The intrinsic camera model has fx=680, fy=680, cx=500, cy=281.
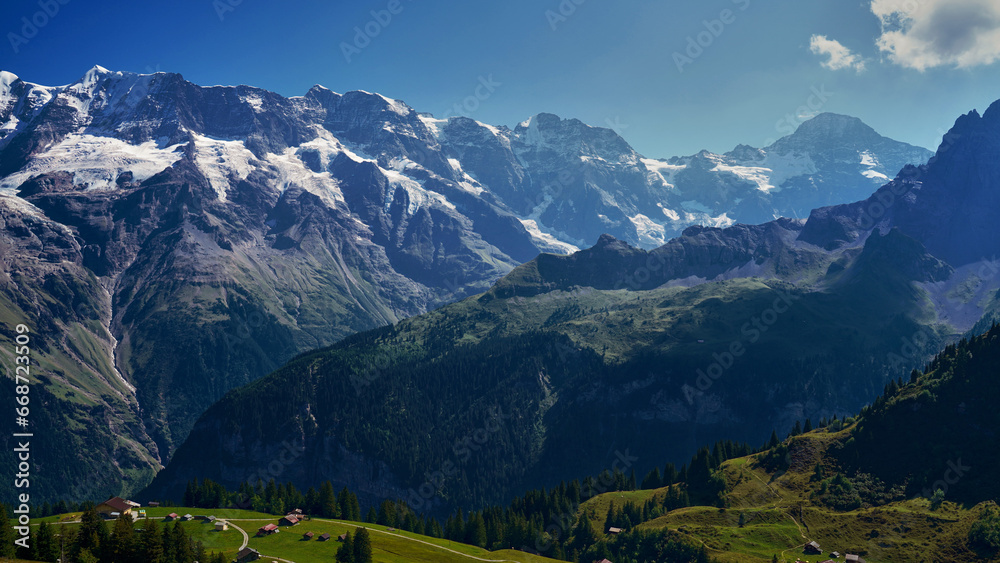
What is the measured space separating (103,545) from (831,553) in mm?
142751

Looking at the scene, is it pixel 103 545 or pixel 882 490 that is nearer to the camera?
pixel 103 545

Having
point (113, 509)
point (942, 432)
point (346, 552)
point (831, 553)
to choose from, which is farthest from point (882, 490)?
point (113, 509)

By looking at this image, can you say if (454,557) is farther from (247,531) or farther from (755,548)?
(755,548)

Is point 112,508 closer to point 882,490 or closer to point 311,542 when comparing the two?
point 311,542

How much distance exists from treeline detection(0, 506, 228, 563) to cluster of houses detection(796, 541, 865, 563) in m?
121

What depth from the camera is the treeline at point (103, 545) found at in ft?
349

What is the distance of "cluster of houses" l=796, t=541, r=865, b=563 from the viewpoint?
465 ft

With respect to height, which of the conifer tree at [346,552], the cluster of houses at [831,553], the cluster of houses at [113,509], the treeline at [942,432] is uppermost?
the treeline at [942,432]

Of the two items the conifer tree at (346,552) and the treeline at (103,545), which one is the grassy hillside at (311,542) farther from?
the treeline at (103,545)

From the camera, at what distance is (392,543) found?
162875 mm

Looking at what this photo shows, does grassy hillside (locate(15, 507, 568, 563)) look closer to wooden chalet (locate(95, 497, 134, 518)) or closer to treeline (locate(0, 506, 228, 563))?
wooden chalet (locate(95, 497, 134, 518))

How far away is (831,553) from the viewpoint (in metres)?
148

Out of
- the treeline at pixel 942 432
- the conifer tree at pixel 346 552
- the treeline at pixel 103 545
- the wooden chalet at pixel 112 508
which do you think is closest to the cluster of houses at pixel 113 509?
the wooden chalet at pixel 112 508

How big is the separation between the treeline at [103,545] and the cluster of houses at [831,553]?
397ft
